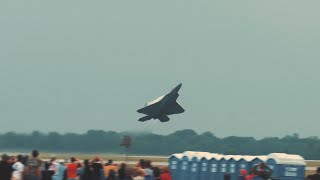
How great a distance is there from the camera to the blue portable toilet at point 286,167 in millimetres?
25406

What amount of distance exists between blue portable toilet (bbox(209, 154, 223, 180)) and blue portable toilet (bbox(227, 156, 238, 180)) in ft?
3.08

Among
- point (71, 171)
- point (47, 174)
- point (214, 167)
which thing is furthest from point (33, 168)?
point (214, 167)

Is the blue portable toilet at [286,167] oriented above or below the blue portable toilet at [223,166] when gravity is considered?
below

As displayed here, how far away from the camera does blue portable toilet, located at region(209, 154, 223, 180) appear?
1171 inches

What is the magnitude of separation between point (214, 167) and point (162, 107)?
1328 inches

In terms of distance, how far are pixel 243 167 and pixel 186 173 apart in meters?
4.22

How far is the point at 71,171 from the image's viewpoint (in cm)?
2511

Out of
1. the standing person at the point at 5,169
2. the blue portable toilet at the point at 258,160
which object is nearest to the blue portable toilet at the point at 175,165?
the blue portable toilet at the point at 258,160

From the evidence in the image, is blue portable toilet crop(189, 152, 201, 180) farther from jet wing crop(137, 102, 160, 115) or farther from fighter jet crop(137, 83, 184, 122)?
jet wing crop(137, 102, 160, 115)

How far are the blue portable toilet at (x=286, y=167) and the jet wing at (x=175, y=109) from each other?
38.6 metres

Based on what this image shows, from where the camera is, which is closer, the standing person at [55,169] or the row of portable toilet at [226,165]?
the standing person at [55,169]

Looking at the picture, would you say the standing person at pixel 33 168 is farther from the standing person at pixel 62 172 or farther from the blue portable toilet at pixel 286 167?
the blue portable toilet at pixel 286 167

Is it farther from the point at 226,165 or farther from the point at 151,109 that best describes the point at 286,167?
the point at 151,109

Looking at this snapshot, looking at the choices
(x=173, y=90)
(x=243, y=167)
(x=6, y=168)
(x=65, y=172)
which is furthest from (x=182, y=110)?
(x=6, y=168)
